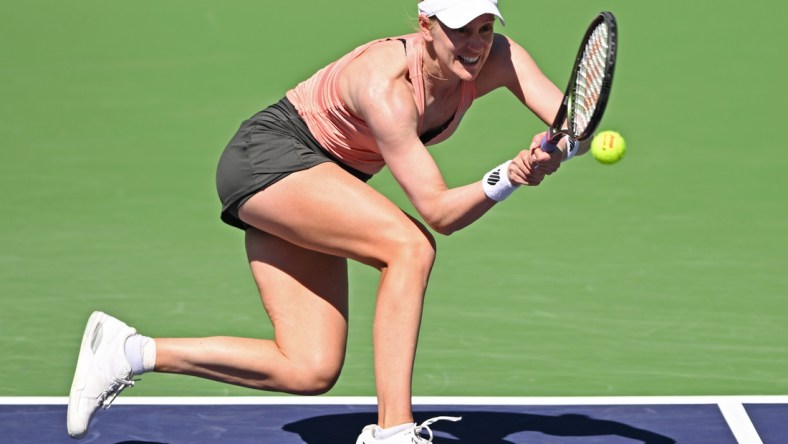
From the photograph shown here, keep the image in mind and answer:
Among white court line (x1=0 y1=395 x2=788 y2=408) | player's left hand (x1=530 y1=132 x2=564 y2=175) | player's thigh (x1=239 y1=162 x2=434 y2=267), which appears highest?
player's left hand (x1=530 y1=132 x2=564 y2=175)

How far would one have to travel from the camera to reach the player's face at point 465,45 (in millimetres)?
4844

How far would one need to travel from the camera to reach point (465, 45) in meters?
4.86

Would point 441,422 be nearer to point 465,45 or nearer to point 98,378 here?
point 98,378

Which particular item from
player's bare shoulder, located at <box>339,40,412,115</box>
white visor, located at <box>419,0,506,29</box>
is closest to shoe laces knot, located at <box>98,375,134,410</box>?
player's bare shoulder, located at <box>339,40,412,115</box>

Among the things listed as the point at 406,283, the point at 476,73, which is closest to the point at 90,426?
the point at 406,283

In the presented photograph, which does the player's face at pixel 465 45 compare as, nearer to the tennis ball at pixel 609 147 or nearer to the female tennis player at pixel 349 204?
the female tennis player at pixel 349 204

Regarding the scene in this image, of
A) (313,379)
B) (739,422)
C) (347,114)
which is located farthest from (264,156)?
(739,422)

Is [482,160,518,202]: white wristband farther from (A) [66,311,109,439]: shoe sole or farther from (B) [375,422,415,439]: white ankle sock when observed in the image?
(A) [66,311,109,439]: shoe sole

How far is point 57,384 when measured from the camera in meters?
6.04

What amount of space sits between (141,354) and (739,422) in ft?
7.01

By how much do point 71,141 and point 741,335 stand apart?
201 inches

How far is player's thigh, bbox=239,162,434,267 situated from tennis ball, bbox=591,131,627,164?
661 millimetres

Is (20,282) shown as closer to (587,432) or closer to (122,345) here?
(122,345)

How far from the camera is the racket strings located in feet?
15.1
